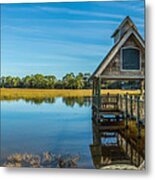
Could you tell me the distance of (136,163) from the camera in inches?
114

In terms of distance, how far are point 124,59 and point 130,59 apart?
0.13ft

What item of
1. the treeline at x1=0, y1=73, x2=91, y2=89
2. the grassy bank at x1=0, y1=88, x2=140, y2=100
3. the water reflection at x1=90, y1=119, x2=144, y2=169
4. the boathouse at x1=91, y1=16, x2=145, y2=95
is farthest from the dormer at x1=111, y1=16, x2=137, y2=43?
the water reflection at x1=90, y1=119, x2=144, y2=169

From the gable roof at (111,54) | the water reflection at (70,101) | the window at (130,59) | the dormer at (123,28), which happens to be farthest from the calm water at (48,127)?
the dormer at (123,28)

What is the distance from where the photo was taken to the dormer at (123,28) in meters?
2.91

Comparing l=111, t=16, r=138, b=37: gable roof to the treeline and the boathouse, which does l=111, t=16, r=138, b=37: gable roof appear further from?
the treeline

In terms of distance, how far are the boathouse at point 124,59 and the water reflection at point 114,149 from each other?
0.26 m

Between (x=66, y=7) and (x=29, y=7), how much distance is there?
0.76 ft

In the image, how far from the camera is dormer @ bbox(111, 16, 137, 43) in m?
2.91

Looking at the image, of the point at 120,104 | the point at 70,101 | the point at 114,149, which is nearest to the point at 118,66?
the point at 120,104

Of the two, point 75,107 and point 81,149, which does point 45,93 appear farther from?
point 81,149

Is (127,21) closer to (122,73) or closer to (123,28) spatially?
(123,28)

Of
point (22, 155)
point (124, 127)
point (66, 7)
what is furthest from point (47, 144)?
point (66, 7)

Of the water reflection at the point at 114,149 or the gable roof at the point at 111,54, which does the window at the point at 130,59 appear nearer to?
the gable roof at the point at 111,54

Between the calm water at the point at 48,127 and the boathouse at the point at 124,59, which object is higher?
the boathouse at the point at 124,59
